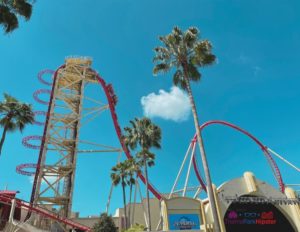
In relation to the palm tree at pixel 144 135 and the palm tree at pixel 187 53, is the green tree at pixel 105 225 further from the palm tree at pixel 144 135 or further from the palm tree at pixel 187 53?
the palm tree at pixel 187 53

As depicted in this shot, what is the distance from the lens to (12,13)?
13.9 meters

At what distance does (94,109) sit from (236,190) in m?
23.2

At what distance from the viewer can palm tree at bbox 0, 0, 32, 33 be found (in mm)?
13602

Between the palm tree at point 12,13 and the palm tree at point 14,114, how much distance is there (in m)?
13.2

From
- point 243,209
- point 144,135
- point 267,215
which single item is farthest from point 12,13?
point 267,215

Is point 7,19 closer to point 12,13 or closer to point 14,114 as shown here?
point 12,13

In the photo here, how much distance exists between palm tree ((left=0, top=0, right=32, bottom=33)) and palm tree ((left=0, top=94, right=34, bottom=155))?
1320 cm

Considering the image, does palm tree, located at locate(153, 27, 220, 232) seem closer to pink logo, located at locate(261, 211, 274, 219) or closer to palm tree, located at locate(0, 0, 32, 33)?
palm tree, located at locate(0, 0, 32, 33)

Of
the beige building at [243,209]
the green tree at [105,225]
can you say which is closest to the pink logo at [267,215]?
the beige building at [243,209]

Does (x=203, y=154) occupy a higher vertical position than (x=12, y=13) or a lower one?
lower

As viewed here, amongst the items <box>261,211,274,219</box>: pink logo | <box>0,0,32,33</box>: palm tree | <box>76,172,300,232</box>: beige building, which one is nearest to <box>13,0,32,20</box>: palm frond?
<box>0,0,32,33</box>: palm tree

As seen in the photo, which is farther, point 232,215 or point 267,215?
point 267,215

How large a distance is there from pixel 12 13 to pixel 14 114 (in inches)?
536

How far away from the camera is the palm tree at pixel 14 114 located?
24.7 metres
